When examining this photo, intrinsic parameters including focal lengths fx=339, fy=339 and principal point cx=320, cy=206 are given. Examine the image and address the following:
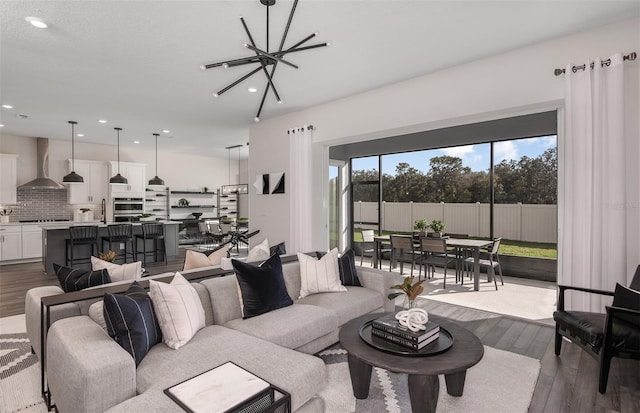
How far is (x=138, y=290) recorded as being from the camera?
231cm

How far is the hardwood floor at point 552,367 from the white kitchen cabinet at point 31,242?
138 inches

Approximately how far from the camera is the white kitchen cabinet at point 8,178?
7.57 meters

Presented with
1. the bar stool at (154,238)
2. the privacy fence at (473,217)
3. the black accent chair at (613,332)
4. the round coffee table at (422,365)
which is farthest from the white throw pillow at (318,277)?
the bar stool at (154,238)

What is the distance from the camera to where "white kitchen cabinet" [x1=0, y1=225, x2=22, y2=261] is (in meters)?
7.26

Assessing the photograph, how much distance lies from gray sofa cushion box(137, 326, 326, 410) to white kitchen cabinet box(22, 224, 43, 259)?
7697 millimetres

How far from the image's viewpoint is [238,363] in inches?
77.2

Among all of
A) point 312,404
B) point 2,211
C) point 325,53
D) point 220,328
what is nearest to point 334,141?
point 325,53

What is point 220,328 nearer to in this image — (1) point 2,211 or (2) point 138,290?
(2) point 138,290

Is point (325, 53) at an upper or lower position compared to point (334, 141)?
upper

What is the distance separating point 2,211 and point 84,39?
687 cm

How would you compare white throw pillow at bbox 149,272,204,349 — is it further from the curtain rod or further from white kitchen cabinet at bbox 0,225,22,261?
white kitchen cabinet at bbox 0,225,22,261

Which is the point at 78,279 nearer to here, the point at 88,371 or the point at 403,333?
the point at 88,371

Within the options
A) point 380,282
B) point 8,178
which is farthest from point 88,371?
point 8,178

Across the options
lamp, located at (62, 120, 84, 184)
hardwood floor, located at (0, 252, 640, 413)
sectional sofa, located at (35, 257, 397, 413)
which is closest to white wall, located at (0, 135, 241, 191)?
lamp, located at (62, 120, 84, 184)
